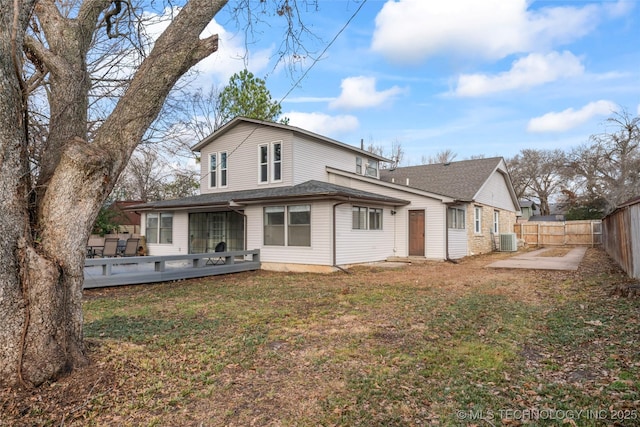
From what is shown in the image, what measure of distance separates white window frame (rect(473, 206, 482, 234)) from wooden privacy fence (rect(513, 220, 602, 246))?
8.11 metres

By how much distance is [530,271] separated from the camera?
1171cm

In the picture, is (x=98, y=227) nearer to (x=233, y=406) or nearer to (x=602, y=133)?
(x=233, y=406)

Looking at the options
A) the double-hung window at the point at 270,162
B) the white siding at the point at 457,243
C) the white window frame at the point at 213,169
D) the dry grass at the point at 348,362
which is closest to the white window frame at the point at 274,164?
the double-hung window at the point at 270,162

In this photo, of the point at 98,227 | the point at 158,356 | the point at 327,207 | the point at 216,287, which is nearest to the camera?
the point at 158,356

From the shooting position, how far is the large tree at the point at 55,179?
316 cm

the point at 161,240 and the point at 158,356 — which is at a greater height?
the point at 161,240

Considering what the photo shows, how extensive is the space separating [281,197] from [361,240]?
3406mm

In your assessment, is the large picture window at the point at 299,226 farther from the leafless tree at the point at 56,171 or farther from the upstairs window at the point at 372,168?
the leafless tree at the point at 56,171

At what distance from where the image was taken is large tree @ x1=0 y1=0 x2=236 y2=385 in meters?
3.16

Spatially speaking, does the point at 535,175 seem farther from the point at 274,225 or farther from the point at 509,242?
the point at 274,225

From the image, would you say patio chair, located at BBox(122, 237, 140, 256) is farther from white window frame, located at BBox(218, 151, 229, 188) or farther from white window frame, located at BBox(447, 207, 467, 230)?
white window frame, located at BBox(447, 207, 467, 230)

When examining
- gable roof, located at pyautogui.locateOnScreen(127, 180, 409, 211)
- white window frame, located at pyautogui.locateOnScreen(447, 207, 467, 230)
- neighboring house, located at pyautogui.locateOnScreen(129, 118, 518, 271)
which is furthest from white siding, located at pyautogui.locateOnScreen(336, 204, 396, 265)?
white window frame, located at pyautogui.locateOnScreen(447, 207, 467, 230)

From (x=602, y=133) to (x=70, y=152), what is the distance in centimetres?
3448

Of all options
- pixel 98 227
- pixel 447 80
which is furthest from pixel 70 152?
pixel 98 227
